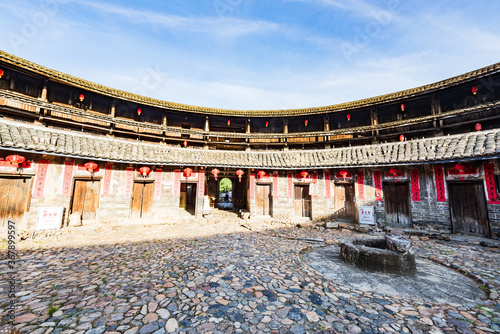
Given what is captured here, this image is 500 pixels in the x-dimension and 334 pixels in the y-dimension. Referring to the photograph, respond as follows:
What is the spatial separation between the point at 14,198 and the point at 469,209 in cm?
2285

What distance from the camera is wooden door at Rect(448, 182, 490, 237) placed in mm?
9438

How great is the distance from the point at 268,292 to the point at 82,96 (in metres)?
15.1

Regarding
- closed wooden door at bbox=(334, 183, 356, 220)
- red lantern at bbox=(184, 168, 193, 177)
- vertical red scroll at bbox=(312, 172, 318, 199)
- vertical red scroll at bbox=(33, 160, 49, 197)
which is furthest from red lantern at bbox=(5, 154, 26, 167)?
closed wooden door at bbox=(334, 183, 356, 220)

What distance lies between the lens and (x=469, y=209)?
984 cm

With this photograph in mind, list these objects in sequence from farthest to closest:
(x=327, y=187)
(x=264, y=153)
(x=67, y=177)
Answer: (x=264, y=153) → (x=327, y=187) → (x=67, y=177)

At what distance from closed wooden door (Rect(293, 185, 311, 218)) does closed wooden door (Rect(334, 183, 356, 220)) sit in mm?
1883

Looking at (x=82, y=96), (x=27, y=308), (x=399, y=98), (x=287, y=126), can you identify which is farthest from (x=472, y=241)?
(x=82, y=96)

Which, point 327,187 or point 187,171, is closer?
point 187,171

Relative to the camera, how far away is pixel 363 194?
40.9ft

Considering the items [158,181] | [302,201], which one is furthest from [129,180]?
[302,201]

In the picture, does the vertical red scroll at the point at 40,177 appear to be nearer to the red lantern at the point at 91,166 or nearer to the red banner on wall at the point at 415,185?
the red lantern at the point at 91,166

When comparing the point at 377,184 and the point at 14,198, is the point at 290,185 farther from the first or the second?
the point at 14,198

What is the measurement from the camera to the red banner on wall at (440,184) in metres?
10.4

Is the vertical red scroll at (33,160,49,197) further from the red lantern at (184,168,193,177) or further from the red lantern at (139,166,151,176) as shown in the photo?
the red lantern at (184,168,193,177)
